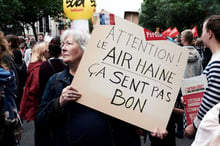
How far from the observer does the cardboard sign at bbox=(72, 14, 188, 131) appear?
2334 millimetres

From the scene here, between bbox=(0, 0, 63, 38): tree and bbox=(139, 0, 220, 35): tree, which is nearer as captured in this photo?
bbox=(0, 0, 63, 38): tree

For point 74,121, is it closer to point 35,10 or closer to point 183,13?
point 35,10

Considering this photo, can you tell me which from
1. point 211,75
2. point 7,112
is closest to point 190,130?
Answer: point 211,75

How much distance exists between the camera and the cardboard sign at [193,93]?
2676 millimetres

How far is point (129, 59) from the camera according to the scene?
241cm

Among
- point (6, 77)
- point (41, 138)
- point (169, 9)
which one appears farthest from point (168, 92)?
point (169, 9)

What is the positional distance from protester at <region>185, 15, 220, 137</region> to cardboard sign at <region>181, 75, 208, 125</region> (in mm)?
53

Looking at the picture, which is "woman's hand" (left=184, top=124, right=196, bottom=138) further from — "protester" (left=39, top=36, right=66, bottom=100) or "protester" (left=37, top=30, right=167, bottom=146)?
"protester" (left=39, top=36, right=66, bottom=100)

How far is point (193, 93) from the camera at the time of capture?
8.92 feet

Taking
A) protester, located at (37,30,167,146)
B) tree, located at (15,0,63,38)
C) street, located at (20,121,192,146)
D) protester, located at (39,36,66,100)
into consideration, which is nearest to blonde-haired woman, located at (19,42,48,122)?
protester, located at (39,36,66,100)

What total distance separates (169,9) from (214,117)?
34262 millimetres

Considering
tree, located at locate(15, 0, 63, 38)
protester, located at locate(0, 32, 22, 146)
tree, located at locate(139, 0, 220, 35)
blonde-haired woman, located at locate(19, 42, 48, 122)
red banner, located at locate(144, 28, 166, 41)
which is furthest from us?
tree, located at locate(139, 0, 220, 35)

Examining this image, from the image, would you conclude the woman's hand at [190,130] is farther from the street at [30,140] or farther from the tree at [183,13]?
the tree at [183,13]

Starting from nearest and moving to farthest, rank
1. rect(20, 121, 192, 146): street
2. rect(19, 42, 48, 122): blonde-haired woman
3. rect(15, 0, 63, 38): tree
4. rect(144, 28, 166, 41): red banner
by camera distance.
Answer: rect(144, 28, 166, 41): red banner → rect(19, 42, 48, 122): blonde-haired woman → rect(20, 121, 192, 146): street → rect(15, 0, 63, 38): tree
